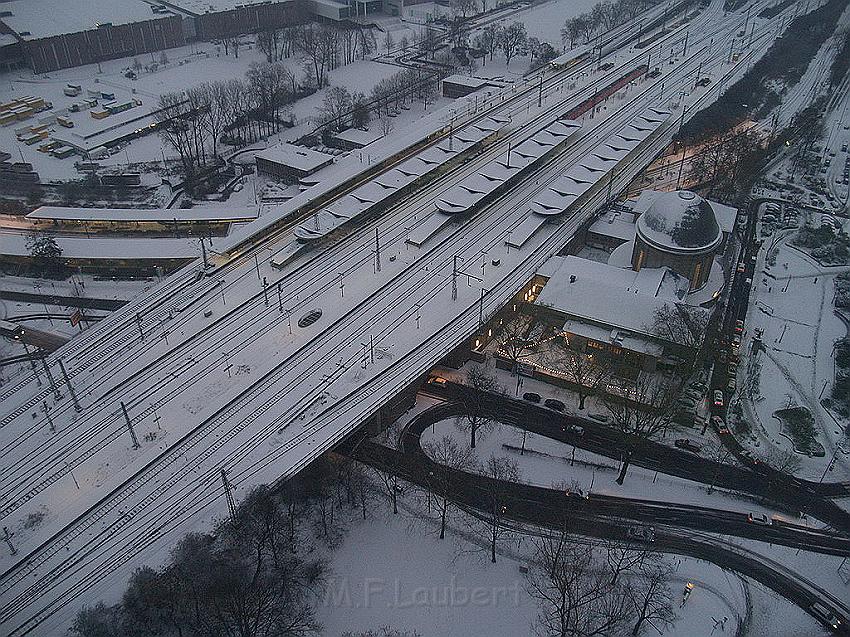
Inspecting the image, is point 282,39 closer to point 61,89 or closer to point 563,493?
point 61,89

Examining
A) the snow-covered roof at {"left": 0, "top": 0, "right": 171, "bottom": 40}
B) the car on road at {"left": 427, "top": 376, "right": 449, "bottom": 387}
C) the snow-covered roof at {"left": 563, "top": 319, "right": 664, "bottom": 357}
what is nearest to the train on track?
the car on road at {"left": 427, "top": 376, "right": 449, "bottom": 387}

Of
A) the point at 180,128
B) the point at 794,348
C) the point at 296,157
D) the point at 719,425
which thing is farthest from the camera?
the point at 180,128

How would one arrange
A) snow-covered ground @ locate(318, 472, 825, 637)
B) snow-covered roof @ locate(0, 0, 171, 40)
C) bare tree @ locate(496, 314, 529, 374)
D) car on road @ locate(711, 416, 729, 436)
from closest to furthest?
snow-covered ground @ locate(318, 472, 825, 637) < car on road @ locate(711, 416, 729, 436) < bare tree @ locate(496, 314, 529, 374) < snow-covered roof @ locate(0, 0, 171, 40)

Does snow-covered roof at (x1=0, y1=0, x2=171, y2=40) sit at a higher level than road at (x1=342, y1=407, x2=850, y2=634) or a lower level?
higher

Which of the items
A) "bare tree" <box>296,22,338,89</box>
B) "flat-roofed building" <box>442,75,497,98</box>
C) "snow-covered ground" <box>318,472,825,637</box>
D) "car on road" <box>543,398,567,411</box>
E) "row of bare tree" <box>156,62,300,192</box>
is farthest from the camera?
"bare tree" <box>296,22,338,89</box>

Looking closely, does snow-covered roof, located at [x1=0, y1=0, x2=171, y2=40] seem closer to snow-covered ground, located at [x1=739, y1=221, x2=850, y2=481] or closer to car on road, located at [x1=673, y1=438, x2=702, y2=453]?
snow-covered ground, located at [x1=739, y1=221, x2=850, y2=481]

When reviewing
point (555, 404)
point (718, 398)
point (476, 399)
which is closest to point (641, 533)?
point (555, 404)

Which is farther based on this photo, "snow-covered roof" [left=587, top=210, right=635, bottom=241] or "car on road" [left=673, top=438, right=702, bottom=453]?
"snow-covered roof" [left=587, top=210, right=635, bottom=241]

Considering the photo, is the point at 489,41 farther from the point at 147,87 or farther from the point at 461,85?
the point at 147,87
